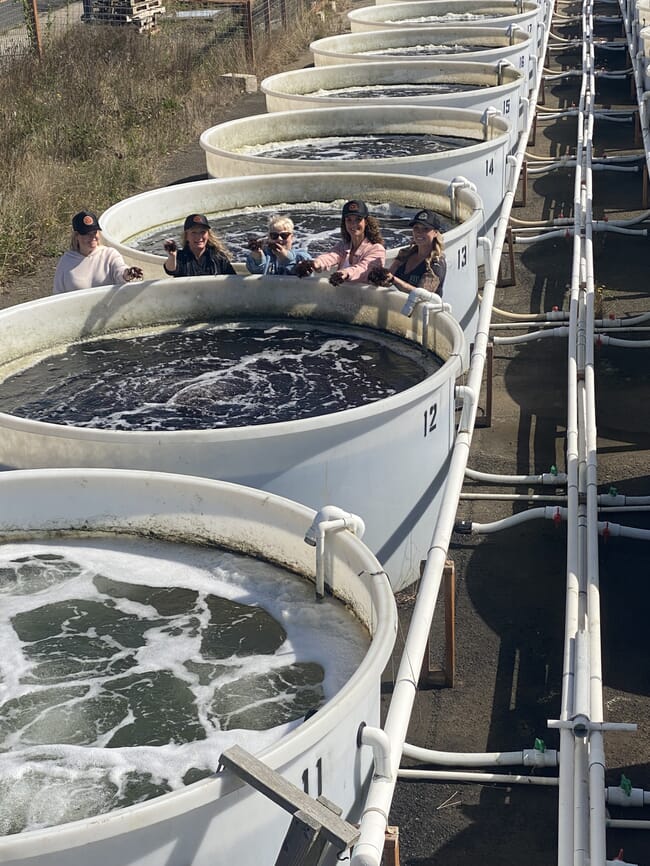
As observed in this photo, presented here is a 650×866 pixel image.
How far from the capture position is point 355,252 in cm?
910

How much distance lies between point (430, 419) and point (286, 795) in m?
3.83

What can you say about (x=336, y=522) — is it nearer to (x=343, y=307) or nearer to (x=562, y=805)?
(x=562, y=805)

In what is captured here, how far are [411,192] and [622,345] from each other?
2.66 m

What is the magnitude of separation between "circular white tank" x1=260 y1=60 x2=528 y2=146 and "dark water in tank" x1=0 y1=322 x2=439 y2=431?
7515 millimetres

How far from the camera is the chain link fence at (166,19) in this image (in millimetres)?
23359

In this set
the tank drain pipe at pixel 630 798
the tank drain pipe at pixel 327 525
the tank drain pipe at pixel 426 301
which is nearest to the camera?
the tank drain pipe at pixel 327 525

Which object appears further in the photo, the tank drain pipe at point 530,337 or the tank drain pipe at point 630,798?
the tank drain pipe at point 530,337

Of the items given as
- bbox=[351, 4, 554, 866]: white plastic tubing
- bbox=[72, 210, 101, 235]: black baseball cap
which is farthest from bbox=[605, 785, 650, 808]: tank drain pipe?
bbox=[72, 210, 101, 235]: black baseball cap

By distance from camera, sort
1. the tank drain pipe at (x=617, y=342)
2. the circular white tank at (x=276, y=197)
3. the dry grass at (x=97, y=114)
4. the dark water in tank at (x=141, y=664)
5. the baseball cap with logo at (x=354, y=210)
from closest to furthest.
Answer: the dark water in tank at (x=141, y=664) < the baseball cap with logo at (x=354, y=210) < the tank drain pipe at (x=617, y=342) < the circular white tank at (x=276, y=197) < the dry grass at (x=97, y=114)

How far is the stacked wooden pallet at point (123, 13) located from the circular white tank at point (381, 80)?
23.9ft

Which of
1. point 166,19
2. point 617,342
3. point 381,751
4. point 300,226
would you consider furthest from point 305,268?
point 166,19

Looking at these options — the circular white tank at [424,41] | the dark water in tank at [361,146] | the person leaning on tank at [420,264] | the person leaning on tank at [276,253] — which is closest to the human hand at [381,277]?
the person leaning on tank at [420,264]

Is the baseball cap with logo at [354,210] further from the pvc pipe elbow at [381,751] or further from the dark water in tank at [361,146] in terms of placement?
the dark water in tank at [361,146]

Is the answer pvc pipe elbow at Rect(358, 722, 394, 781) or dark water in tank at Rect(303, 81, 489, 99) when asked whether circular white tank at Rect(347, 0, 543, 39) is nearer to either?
dark water in tank at Rect(303, 81, 489, 99)
